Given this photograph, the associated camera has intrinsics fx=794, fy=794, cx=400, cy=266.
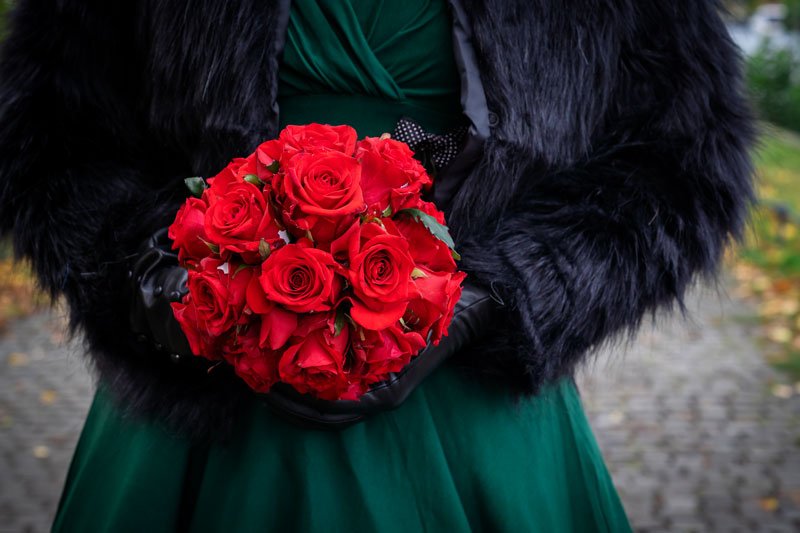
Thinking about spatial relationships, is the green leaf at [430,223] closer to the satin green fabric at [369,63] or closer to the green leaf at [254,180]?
the green leaf at [254,180]

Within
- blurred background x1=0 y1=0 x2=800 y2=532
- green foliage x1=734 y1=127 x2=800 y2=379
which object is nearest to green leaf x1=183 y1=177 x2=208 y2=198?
blurred background x1=0 y1=0 x2=800 y2=532

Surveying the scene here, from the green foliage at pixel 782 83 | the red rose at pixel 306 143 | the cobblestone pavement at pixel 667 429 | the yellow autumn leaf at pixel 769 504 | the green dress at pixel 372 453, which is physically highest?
the red rose at pixel 306 143

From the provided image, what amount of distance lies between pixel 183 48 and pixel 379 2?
424 mm

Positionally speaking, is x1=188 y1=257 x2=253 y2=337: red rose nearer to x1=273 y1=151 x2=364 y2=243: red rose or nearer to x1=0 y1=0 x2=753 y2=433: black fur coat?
x1=273 y1=151 x2=364 y2=243: red rose

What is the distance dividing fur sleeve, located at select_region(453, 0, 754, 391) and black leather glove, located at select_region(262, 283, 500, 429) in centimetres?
13

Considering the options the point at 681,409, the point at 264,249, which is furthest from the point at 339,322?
the point at 681,409

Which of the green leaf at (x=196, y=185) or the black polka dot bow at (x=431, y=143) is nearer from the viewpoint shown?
the green leaf at (x=196, y=185)

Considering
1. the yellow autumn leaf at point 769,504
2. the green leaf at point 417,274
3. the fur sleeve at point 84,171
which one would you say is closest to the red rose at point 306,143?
the green leaf at point 417,274

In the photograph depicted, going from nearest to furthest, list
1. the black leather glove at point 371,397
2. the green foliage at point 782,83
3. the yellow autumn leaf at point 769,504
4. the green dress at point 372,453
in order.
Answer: the black leather glove at point 371,397
the green dress at point 372,453
the yellow autumn leaf at point 769,504
the green foliage at point 782,83

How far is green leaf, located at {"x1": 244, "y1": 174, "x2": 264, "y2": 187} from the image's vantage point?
131cm

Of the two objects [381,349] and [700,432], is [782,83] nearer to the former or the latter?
[700,432]

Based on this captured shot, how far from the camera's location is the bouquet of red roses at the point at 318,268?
3.98 feet

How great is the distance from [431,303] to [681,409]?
4477mm

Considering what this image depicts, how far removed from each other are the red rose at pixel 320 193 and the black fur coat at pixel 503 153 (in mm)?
404
